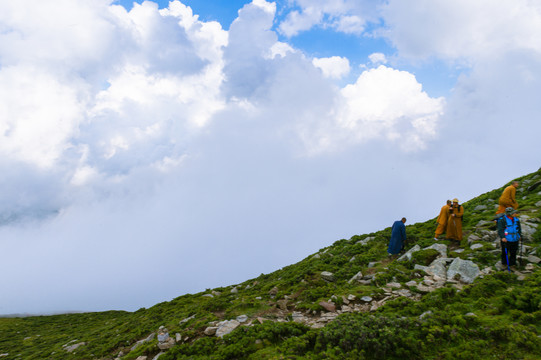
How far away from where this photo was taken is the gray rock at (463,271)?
13492 mm

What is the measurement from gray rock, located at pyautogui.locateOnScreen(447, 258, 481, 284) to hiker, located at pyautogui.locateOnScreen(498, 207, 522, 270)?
1375 millimetres

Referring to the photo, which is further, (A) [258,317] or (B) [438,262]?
(B) [438,262]

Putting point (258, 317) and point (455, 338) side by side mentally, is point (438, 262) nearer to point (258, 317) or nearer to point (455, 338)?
point (455, 338)

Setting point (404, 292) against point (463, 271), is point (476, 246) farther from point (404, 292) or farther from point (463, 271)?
point (404, 292)

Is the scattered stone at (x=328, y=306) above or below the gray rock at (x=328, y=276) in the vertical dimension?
below

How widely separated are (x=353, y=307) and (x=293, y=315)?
299 cm

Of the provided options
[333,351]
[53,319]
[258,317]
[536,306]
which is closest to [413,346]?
[333,351]

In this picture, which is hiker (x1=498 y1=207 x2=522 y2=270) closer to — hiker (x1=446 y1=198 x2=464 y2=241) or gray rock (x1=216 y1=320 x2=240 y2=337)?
hiker (x1=446 y1=198 x2=464 y2=241)

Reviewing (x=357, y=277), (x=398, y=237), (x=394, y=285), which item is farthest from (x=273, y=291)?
(x=398, y=237)

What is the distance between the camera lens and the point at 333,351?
29.4 ft

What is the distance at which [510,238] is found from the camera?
1339 cm

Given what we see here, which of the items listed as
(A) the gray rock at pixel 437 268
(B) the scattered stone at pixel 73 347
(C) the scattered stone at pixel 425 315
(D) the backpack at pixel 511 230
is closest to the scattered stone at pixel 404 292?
(A) the gray rock at pixel 437 268

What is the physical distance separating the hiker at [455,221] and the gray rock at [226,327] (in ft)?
50.2

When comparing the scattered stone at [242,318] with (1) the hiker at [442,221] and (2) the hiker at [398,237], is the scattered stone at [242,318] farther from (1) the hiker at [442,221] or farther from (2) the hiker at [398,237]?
(1) the hiker at [442,221]
